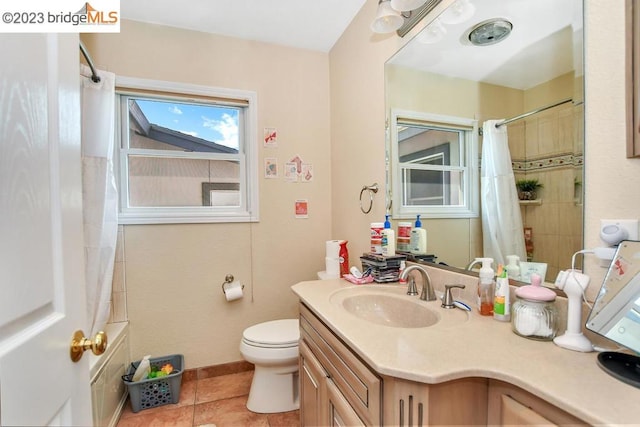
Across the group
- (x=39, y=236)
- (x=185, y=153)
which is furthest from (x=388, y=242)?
(x=185, y=153)

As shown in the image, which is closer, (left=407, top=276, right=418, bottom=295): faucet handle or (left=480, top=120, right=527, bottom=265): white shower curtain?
(left=480, top=120, right=527, bottom=265): white shower curtain

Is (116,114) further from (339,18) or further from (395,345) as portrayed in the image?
(395,345)

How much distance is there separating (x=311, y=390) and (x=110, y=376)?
1208mm

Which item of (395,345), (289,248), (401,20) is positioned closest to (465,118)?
(401,20)

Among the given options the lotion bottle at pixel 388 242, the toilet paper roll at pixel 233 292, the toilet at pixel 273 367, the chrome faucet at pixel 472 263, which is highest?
the lotion bottle at pixel 388 242

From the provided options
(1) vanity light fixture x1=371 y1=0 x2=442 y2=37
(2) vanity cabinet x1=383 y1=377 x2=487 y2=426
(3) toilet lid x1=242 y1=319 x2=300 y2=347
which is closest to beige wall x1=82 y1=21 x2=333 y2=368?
(3) toilet lid x1=242 y1=319 x2=300 y2=347

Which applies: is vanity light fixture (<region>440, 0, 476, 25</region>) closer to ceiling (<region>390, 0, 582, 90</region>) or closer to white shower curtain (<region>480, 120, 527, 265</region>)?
ceiling (<region>390, 0, 582, 90</region>)

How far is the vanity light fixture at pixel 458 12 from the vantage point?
4.02ft

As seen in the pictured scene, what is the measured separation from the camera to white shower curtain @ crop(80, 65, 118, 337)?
5.42ft

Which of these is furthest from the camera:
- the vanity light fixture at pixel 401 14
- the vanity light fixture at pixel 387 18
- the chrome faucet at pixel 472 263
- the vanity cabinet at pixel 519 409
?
the vanity light fixture at pixel 387 18

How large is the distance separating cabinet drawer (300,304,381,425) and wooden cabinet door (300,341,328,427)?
0.17 feet

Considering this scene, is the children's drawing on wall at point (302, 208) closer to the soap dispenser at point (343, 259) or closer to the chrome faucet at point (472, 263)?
the soap dispenser at point (343, 259)

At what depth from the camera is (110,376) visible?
1.64 m

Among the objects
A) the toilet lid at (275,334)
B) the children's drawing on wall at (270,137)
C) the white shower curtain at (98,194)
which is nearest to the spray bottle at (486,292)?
the toilet lid at (275,334)
